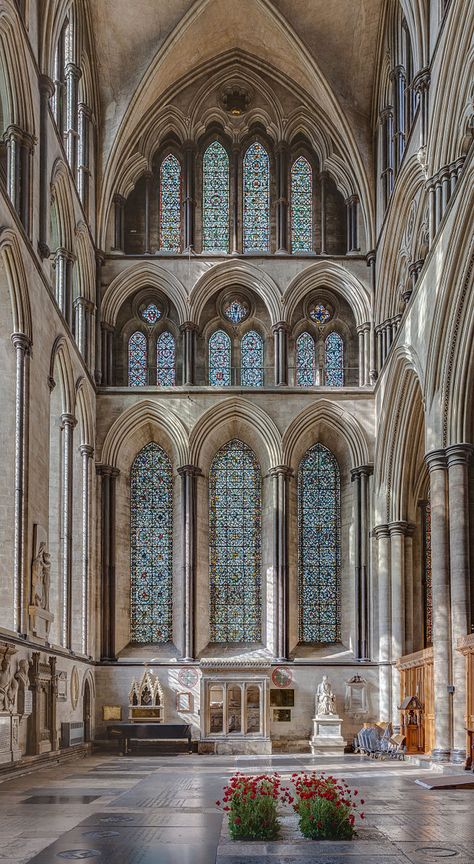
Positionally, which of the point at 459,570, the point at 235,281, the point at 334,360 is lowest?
the point at 459,570

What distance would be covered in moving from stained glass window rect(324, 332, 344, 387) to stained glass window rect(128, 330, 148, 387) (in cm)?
525

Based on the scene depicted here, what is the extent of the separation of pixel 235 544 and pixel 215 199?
10.2 m

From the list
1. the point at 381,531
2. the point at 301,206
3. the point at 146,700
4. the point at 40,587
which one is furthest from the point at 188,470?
the point at 40,587

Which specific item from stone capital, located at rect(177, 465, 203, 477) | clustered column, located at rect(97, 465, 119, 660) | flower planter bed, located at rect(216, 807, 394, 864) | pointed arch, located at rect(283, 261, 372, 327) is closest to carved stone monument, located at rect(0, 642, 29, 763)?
flower planter bed, located at rect(216, 807, 394, 864)

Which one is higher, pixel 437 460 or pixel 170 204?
pixel 170 204

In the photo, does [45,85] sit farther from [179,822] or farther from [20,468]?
[179,822]

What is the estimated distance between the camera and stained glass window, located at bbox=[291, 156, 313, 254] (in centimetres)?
3400

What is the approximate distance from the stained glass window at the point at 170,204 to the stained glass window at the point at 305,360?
14.8ft

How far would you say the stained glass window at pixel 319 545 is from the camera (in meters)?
32.3

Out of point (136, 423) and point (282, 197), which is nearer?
point (136, 423)

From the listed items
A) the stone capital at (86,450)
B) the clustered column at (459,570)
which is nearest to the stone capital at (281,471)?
the stone capital at (86,450)

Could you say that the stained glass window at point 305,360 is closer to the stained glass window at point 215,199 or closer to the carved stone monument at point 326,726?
the stained glass window at point 215,199

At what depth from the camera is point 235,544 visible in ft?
108

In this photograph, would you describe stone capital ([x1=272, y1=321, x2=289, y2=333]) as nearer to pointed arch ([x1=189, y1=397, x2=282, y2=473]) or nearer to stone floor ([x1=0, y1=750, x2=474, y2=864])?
pointed arch ([x1=189, y1=397, x2=282, y2=473])
